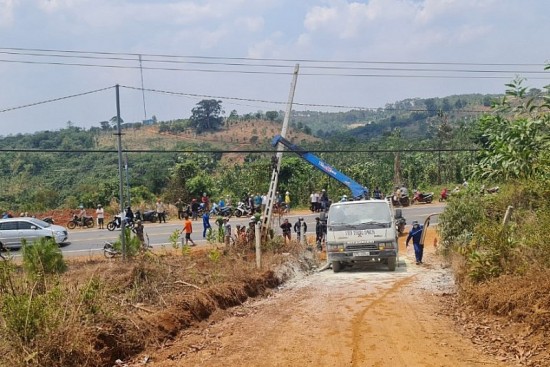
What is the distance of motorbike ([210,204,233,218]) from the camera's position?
34.1 m

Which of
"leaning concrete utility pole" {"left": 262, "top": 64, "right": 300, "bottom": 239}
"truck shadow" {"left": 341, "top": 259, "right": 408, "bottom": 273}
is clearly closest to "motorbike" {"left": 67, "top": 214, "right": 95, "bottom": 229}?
"leaning concrete utility pole" {"left": 262, "top": 64, "right": 300, "bottom": 239}

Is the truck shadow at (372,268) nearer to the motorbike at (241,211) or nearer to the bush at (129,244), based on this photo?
the bush at (129,244)

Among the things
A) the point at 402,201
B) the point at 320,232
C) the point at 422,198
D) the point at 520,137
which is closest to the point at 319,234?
the point at 320,232

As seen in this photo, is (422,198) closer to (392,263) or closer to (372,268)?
(372,268)

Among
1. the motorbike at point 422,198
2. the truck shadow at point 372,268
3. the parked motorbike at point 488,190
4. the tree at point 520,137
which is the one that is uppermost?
the tree at point 520,137

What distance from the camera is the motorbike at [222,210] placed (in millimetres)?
34125

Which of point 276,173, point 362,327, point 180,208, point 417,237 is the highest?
point 276,173

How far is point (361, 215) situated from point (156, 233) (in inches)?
599

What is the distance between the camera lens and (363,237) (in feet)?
49.1

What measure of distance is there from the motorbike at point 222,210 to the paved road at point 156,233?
489 millimetres

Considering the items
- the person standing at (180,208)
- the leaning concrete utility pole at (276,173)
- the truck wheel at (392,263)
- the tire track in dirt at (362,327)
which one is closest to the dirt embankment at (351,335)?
the tire track in dirt at (362,327)

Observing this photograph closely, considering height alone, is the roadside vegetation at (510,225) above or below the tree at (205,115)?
below

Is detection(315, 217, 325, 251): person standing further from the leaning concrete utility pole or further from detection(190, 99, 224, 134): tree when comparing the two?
detection(190, 99, 224, 134): tree

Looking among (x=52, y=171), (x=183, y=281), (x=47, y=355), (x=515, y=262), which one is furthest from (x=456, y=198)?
(x=52, y=171)
